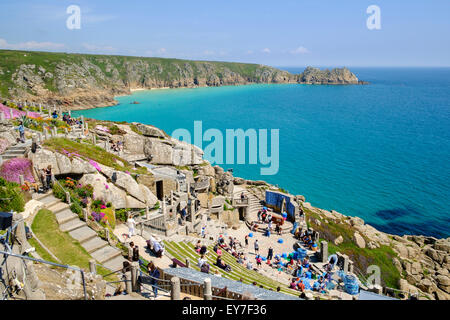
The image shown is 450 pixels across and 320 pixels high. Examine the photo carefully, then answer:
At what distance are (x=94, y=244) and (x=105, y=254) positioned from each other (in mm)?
1047

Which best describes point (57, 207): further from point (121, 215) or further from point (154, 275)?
point (154, 275)

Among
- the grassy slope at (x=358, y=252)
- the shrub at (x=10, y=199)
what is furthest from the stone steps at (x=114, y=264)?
the grassy slope at (x=358, y=252)

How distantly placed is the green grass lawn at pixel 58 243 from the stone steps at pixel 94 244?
38 cm

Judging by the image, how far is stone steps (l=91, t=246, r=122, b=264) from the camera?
639 inches

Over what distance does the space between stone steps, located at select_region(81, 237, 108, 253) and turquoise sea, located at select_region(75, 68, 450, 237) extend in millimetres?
36622

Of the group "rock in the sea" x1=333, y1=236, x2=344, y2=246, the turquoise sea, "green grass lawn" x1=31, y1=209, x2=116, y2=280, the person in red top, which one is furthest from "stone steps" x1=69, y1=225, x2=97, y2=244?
the turquoise sea

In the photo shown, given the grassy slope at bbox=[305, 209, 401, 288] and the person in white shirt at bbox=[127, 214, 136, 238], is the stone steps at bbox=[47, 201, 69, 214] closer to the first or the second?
the person in white shirt at bbox=[127, 214, 136, 238]

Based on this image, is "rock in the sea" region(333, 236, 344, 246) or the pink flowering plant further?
"rock in the sea" region(333, 236, 344, 246)

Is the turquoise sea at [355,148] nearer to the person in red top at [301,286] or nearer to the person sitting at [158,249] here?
the person in red top at [301,286]

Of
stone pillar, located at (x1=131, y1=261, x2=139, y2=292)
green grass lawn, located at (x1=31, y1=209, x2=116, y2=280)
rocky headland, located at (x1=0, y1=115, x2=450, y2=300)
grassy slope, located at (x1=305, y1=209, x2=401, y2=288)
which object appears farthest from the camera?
grassy slope, located at (x1=305, y1=209, x2=401, y2=288)

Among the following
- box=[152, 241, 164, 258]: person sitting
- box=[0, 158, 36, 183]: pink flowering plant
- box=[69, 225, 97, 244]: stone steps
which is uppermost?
box=[0, 158, 36, 183]: pink flowering plant

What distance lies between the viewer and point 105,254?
16703 millimetres

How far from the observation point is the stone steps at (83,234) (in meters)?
17.1
